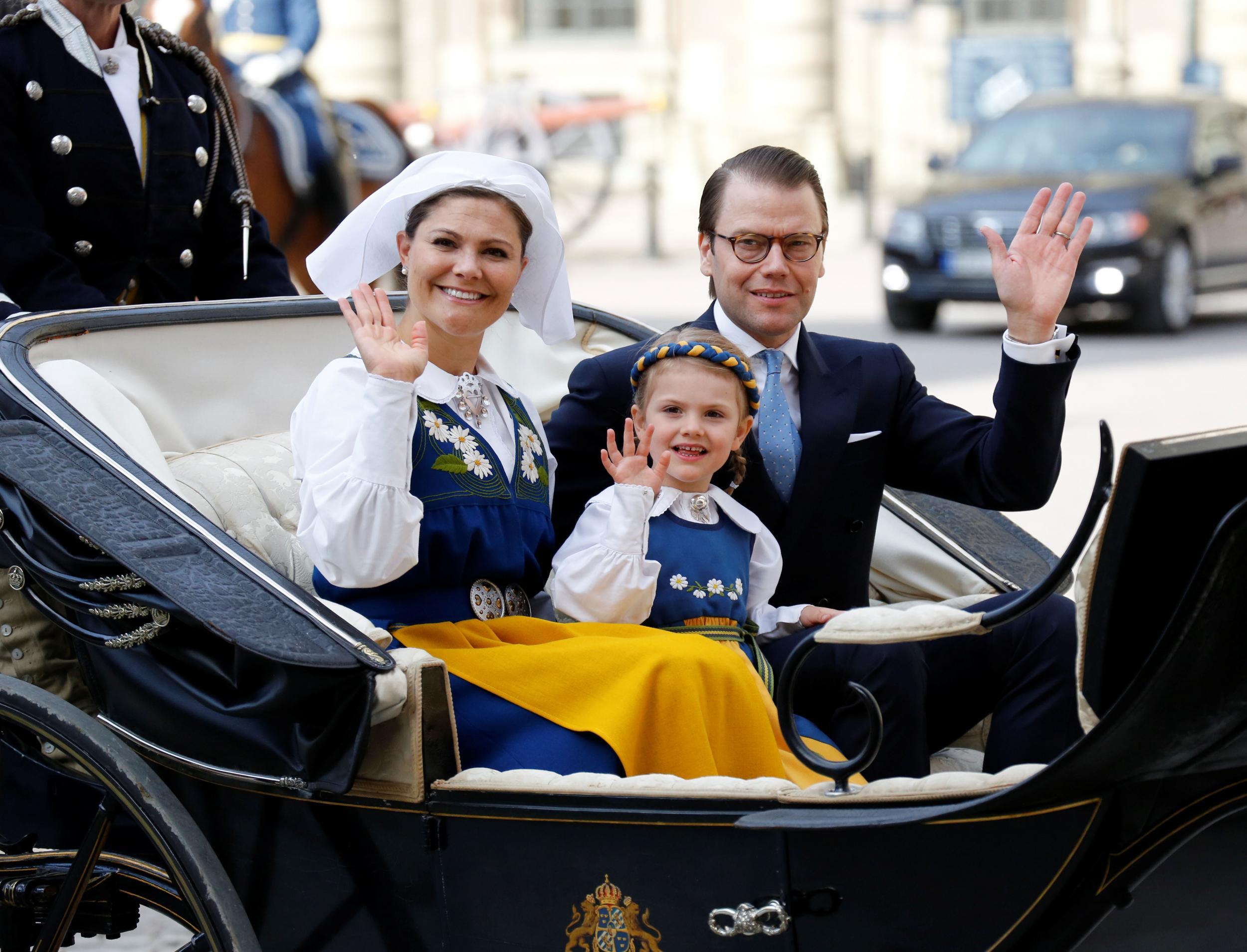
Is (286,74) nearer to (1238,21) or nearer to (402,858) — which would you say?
(402,858)

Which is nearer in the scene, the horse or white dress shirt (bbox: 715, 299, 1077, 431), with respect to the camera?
white dress shirt (bbox: 715, 299, 1077, 431)

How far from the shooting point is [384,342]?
7.63 ft

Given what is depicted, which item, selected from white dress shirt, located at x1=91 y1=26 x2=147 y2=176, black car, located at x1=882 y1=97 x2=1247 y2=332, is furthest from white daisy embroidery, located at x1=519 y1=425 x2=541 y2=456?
black car, located at x1=882 y1=97 x2=1247 y2=332

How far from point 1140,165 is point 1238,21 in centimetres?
1435

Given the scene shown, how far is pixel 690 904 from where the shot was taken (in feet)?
6.74

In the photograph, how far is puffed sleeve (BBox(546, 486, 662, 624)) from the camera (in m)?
2.46

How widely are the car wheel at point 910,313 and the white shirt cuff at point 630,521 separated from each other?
927 cm

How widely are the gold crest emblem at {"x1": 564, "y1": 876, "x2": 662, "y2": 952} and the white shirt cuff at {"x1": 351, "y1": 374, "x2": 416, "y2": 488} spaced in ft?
2.03

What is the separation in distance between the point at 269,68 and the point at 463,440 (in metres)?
7.36


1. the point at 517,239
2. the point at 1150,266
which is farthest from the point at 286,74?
the point at 517,239

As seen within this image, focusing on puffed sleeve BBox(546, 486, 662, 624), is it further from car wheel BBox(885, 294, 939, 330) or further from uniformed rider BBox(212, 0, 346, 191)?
car wheel BBox(885, 294, 939, 330)

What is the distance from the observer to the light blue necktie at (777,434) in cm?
282

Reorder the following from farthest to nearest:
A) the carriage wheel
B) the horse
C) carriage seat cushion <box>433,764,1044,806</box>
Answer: the horse
the carriage wheel
carriage seat cushion <box>433,764,1044,806</box>

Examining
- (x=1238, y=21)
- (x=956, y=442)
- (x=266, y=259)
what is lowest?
(x=956, y=442)
